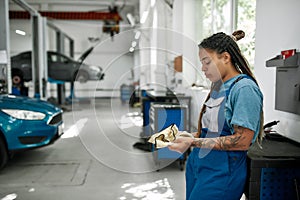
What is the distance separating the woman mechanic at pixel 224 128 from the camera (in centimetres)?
102

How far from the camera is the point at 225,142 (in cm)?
103

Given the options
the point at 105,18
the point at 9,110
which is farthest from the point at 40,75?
the point at 105,18

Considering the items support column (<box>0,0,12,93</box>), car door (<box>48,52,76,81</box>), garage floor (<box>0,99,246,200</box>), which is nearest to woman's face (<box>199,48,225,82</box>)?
garage floor (<box>0,99,246,200</box>)

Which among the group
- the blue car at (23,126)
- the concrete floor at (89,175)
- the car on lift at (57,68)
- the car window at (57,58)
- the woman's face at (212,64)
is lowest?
the concrete floor at (89,175)

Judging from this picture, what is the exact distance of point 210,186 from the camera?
110 centimetres

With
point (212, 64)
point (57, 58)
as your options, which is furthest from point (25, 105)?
point (57, 58)

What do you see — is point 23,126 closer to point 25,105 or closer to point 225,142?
point 25,105

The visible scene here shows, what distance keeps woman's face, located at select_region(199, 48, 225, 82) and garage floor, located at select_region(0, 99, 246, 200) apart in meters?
1.65

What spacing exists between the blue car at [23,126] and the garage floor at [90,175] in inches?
11.9

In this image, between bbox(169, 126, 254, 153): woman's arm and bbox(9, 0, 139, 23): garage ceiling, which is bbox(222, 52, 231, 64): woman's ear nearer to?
bbox(169, 126, 254, 153): woman's arm

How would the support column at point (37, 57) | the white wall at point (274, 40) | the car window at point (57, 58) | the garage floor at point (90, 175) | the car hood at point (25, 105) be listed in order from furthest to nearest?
1. the car window at point (57, 58)
2. the support column at point (37, 57)
3. the car hood at point (25, 105)
4. the garage floor at point (90, 175)
5. the white wall at point (274, 40)

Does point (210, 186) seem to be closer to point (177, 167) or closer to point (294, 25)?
point (294, 25)

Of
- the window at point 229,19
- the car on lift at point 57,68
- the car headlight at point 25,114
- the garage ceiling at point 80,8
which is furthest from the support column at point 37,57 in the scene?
the garage ceiling at point 80,8

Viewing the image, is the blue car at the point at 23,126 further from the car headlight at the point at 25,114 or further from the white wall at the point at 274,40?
the white wall at the point at 274,40
